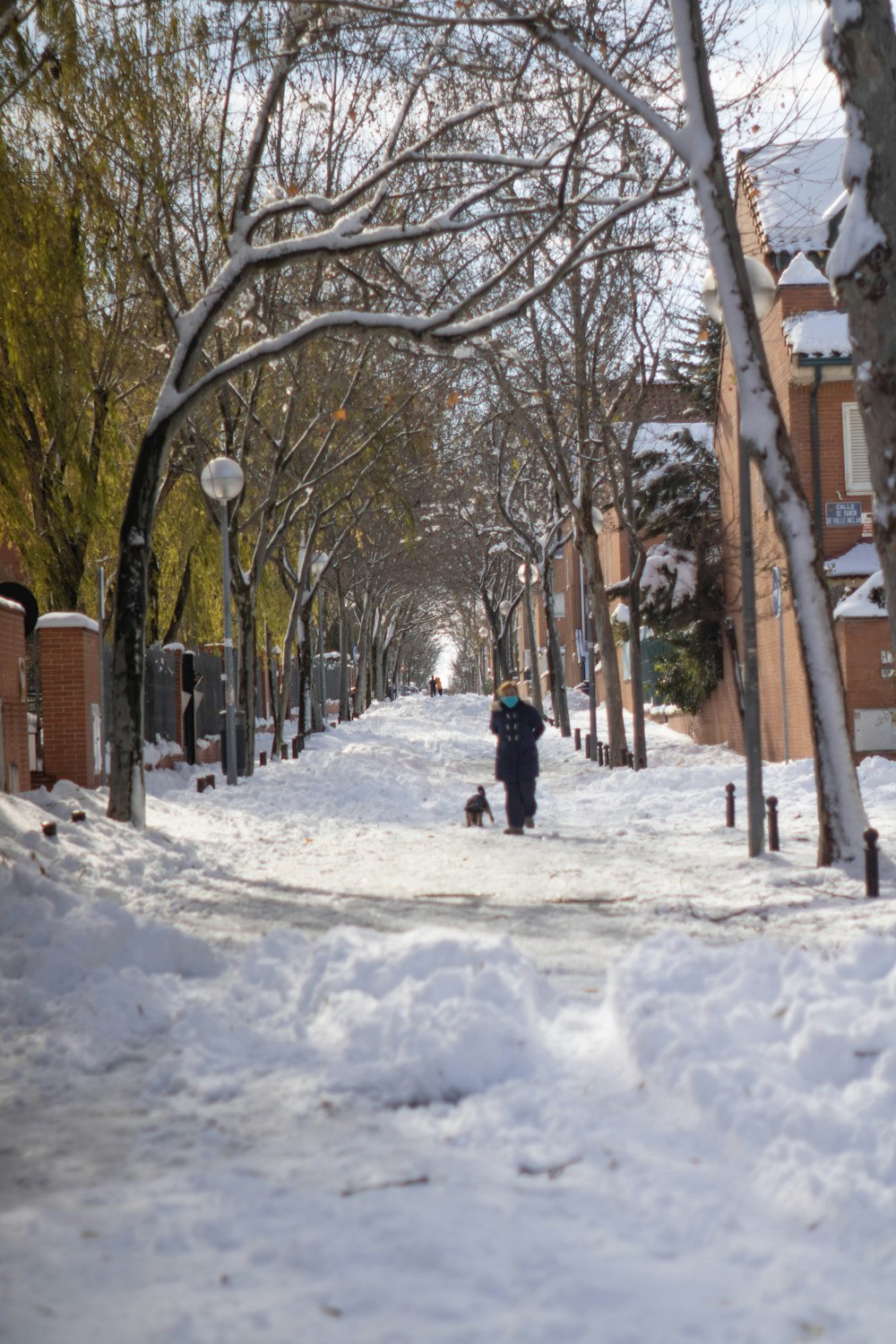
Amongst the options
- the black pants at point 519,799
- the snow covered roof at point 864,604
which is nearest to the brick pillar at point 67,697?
the black pants at point 519,799

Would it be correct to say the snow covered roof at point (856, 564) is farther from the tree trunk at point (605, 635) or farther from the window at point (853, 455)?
the tree trunk at point (605, 635)

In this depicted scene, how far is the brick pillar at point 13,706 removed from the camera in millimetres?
14312

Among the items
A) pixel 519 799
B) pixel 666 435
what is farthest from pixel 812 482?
pixel 519 799

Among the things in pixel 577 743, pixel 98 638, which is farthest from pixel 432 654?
pixel 98 638

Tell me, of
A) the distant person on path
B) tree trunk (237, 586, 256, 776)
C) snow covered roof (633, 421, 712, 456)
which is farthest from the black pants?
snow covered roof (633, 421, 712, 456)

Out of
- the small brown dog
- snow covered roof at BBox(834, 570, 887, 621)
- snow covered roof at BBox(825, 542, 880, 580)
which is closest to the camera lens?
the small brown dog

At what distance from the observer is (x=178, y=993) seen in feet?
21.5

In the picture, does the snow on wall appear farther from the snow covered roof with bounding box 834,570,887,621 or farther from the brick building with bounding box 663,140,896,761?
the snow covered roof with bounding box 834,570,887,621

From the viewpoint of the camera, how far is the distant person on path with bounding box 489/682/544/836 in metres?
14.7

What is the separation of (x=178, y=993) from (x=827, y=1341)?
4029mm

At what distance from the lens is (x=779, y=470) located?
34.8 feet

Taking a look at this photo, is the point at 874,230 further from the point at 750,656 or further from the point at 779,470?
the point at 750,656

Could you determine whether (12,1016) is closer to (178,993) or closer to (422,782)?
(178,993)

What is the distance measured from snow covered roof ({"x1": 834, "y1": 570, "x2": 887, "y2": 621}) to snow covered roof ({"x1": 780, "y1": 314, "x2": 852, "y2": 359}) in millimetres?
3949
